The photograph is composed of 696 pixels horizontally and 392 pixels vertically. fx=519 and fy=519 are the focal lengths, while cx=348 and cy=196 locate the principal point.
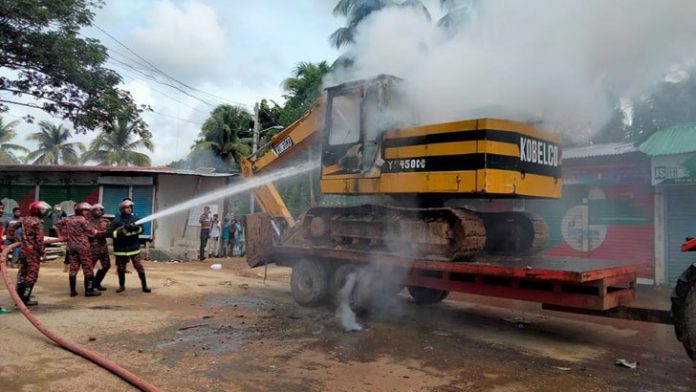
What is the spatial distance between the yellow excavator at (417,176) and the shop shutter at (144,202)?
10192mm

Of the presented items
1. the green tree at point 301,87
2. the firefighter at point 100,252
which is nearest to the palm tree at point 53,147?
the green tree at point 301,87

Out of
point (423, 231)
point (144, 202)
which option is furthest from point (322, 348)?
point (144, 202)

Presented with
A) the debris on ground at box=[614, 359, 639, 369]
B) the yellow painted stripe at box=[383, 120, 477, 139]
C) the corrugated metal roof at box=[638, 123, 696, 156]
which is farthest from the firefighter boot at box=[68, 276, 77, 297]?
the corrugated metal roof at box=[638, 123, 696, 156]

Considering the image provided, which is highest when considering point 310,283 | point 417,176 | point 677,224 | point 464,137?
point 464,137

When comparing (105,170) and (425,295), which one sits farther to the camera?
(105,170)

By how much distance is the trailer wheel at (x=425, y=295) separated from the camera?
9.14 metres

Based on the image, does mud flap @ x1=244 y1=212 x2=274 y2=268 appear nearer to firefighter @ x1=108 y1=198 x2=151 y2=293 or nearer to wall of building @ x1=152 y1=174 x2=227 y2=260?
firefighter @ x1=108 y1=198 x2=151 y2=293

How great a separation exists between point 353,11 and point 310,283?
9096 millimetres

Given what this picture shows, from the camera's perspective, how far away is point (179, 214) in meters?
18.6

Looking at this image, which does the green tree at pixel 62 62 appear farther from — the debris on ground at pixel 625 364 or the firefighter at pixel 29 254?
the debris on ground at pixel 625 364

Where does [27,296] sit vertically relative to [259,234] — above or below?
below

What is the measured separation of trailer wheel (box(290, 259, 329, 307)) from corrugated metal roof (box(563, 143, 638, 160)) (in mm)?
8140

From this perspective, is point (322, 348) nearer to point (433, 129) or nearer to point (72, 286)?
point (433, 129)

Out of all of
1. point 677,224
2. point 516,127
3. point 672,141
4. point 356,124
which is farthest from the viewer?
point 677,224
